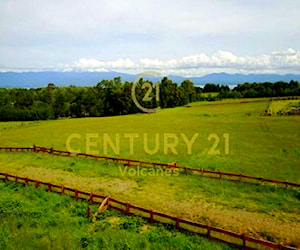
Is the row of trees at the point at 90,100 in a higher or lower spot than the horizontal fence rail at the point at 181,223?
higher

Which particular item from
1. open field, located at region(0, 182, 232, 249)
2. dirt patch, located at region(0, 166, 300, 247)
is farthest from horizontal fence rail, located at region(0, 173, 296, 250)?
dirt patch, located at region(0, 166, 300, 247)

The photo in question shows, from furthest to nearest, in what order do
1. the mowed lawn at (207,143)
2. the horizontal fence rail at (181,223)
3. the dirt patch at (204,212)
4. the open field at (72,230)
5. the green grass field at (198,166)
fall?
the mowed lawn at (207,143) → the green grass field at (198,166) → the dirt patch at (204,212) → the open field at (72,230) → the horizontal fence rail at (181,223)

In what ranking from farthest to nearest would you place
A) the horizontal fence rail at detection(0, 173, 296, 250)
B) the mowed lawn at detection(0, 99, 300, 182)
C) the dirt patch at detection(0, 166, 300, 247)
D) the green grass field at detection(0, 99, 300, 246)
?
1. the mowed lawn at detection(0, 99, 300, 182)
2. the green grass field at detection(0, 99, 300, 246)
3. the dirt patch at detection(0, 166, 300, 247)
4. the horizontal fence rail at detection(0, 173, 296, 250)

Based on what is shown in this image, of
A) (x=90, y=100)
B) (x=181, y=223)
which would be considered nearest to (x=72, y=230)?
(x=181, y=223)

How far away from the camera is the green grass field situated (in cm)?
1667

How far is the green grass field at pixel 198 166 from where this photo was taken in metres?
16.7

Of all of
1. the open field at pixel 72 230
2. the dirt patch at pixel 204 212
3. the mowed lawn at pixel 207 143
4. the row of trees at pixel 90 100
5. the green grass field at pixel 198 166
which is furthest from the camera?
the row of trees at pixel 90 100

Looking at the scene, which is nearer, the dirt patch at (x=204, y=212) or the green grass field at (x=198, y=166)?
the dirt patch at (x=204, y=212)

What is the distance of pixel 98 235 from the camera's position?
14.4m

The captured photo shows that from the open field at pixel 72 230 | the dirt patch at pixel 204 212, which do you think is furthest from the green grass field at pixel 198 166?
the open field at pixel 72 230

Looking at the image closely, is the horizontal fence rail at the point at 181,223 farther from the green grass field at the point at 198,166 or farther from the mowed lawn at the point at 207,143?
the mowed lawn at the point at 207,143

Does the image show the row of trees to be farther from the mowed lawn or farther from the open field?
the open field

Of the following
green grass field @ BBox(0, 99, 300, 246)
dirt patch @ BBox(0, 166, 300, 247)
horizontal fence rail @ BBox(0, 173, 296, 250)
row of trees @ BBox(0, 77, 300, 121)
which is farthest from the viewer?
row of trees @ BBox(0, 77, 300, 121)

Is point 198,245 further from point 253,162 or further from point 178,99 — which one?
point 178,99
